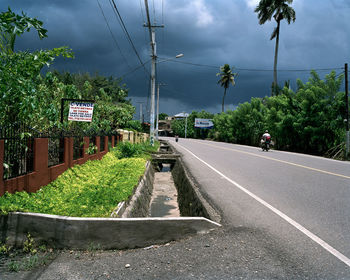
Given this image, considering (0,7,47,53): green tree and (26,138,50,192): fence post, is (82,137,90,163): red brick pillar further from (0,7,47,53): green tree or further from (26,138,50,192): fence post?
(0,7,47,53): green tree

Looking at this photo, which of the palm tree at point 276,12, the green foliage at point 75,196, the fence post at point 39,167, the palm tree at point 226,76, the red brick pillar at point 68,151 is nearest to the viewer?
the green foliage at point 75,196

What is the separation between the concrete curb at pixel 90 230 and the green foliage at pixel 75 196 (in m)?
0.31

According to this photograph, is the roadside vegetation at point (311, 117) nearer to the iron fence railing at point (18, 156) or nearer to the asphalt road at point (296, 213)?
the asphalt road at point (296, 213)

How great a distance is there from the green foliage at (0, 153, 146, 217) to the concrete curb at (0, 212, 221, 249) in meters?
0.31

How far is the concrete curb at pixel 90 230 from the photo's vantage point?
4496mm

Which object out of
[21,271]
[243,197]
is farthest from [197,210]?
[21,271]

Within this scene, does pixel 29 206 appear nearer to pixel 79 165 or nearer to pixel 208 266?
pixel 208 266

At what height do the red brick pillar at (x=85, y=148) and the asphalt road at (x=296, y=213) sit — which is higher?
the red brick pillar at (x=85, y=148)

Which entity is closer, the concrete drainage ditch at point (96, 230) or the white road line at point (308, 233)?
the white road line at point (308, 233)

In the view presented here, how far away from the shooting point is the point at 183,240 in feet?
15.4

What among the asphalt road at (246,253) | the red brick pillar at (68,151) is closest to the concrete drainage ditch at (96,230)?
the asphalt road at (246,253)

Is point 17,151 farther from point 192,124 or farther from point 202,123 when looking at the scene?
point 192,124

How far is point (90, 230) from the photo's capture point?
14.8 feet

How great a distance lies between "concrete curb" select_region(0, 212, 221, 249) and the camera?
4496 mm
